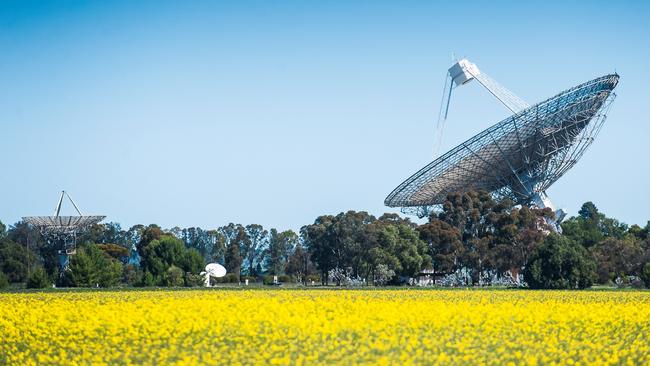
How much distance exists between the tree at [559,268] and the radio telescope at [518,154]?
9.02 meters

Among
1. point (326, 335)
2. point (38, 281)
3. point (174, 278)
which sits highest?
point (174, 278)

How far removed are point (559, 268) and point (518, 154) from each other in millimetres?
13109

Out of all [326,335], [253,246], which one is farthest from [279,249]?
[326,335]

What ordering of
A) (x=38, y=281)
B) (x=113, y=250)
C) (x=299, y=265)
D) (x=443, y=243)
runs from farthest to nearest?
1. (x=113, y=250)
2. (x=299, y=265)
3. (x=443, y=243)
4. (x=38, y=281)

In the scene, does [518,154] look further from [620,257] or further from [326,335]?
[326,335]

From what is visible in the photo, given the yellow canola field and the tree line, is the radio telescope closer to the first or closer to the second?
the tree line

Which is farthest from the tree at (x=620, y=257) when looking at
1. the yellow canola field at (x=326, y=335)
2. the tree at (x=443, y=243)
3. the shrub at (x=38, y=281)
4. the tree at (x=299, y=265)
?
the yellow canola field at (x=326, y=335)

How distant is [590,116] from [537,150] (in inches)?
243

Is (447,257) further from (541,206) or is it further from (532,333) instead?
(532,333)

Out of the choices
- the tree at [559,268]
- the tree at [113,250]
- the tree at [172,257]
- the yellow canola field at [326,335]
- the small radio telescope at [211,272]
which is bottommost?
the yellow canola field at [326,335]

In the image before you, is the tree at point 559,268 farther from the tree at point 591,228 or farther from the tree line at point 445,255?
the tree at point 591,228

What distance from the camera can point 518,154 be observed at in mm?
72000

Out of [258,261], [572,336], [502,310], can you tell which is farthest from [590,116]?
[258,261]

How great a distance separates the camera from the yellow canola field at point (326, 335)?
19.1 meters
